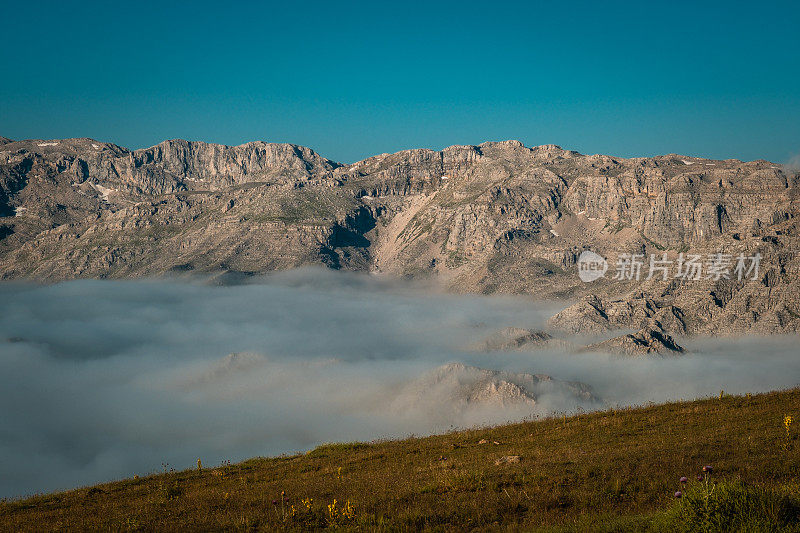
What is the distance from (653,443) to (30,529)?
28710 mm

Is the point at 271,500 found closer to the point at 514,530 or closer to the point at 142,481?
the point at 514,530

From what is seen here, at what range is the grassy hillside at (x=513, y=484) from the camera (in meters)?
17.3

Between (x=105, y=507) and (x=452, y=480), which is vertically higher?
(x=452, y=480)

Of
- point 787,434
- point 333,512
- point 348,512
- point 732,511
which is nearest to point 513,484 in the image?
point 348,512

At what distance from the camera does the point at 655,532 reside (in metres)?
14.8

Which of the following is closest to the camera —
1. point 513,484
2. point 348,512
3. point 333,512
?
point 348,512

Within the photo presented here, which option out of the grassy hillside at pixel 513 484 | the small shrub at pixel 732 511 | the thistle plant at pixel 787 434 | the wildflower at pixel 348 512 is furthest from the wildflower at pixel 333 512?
the thistle plant at pixel 787 434

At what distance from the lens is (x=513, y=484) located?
22.5m

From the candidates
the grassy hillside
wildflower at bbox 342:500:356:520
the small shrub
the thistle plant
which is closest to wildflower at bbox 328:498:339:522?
the grassy hillside

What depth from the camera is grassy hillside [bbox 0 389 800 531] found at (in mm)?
17312

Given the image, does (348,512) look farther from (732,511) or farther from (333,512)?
(732,511)

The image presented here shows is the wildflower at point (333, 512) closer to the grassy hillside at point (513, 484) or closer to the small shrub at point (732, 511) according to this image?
the grassy hillside at point (513, 484)

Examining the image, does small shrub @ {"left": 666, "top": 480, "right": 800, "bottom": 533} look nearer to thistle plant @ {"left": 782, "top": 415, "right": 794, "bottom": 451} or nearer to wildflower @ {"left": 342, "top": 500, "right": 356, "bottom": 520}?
wildflower @ {"left": 342, "top": 500, "right": 356, "bottom": 520}

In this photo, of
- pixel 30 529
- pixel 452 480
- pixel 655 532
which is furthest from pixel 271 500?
pixel 655 532
